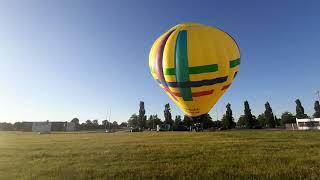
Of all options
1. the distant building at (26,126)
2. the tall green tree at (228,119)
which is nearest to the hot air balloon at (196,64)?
the tall green tree at (228,119)

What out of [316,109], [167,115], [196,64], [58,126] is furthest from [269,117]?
[196,64]

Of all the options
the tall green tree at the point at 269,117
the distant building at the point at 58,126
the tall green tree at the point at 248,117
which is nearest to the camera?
the tall green tree at the point at 248,117

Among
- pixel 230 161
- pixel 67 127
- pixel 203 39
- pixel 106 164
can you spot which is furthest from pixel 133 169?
pixel 67 127

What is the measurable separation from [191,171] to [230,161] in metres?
3.92

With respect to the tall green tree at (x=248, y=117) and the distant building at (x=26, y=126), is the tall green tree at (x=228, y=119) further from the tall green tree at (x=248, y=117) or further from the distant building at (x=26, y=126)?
the distant building at (x=26, y=126)

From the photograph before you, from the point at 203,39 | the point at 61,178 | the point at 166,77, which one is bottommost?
the point at 61,178

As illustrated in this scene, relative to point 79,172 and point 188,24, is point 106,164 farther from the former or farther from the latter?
point 188,24

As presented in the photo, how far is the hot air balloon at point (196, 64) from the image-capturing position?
767 inches

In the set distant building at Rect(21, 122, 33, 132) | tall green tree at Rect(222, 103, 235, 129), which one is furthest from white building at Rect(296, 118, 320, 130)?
distant building at Rect(21, 122, 33, 132)

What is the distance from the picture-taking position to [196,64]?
1945 centimetres

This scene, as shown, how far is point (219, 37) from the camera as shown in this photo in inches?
794

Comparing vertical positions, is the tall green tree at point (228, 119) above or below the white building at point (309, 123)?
above

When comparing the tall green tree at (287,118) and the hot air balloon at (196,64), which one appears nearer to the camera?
the hot air balloon at (196,64)

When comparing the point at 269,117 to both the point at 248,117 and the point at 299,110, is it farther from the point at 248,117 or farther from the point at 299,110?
the point at 299,110
